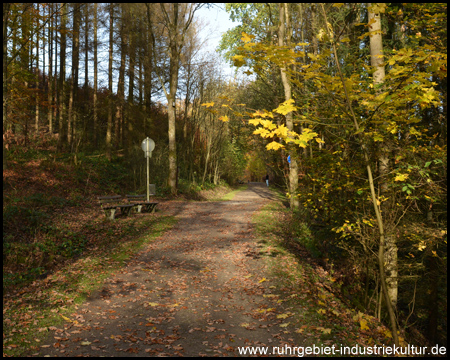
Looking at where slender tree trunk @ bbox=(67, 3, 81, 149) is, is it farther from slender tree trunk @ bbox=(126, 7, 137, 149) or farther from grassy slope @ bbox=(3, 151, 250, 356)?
slender tree trunk @ bbox=(126, 7, 137, 149)

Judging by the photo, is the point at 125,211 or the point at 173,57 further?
the point at 173,57

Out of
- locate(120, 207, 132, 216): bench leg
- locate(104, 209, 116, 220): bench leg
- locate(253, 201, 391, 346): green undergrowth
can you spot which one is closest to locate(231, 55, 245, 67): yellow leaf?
locate(253, 201, 391, 346): green undergrowth

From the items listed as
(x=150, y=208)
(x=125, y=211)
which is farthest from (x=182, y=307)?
(x=150, y=208)

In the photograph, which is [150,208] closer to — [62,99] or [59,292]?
[59,292]

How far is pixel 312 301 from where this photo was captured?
620cm

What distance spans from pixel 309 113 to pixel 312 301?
3.51 meters

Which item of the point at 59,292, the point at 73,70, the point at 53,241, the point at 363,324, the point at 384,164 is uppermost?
the point at 73,70

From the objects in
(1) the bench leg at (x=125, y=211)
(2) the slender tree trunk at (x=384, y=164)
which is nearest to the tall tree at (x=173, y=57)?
(1) the bench leg at (x=125, y=211)

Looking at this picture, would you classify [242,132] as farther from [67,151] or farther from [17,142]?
[17,142]

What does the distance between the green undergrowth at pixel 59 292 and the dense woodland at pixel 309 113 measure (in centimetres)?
414

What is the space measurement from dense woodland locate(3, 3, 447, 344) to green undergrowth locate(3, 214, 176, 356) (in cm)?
414

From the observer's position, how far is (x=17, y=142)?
1916cm

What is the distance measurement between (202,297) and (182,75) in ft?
70.0

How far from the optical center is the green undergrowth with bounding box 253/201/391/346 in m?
5.09
